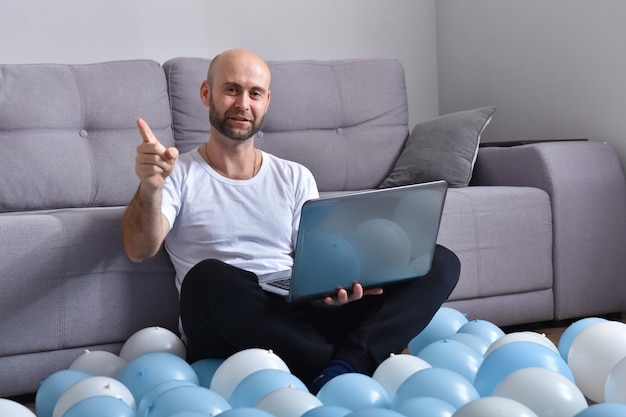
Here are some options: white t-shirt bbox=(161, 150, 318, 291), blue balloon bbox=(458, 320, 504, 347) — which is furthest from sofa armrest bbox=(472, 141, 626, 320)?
white t-shirt bbox=(161, 150, 318, 291)

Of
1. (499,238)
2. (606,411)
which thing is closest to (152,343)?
(606,411)

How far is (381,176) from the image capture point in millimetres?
3348

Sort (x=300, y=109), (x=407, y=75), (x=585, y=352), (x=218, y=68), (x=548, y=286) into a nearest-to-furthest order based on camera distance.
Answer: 1. (x=585, y=352)
2. (x=218, y=68)
3. (x=548, y=286)
4. (x=300, y=109)
5. (x=407, y=75)

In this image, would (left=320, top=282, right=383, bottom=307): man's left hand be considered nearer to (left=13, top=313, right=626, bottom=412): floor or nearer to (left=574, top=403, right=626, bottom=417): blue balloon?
(left=574, top=403, right=626, bottom=417): blue balloon

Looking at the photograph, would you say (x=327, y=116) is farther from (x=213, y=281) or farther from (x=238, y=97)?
(x=213, y=281)

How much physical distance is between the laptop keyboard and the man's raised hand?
375 mm

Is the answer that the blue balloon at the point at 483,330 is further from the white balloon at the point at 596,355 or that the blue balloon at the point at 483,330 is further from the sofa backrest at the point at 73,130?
the sofa backrest at the point at 73,130

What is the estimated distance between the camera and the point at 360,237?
186cm

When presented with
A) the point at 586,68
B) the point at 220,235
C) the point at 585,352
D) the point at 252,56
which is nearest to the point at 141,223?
the point at 220,235

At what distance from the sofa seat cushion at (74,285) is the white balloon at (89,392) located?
19.5 inches

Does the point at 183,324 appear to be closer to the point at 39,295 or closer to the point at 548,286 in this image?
the point at 39,295

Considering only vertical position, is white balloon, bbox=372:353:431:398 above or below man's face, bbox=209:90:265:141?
below

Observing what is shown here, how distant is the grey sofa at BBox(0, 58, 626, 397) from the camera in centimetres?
269

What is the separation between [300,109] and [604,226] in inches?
45.9
